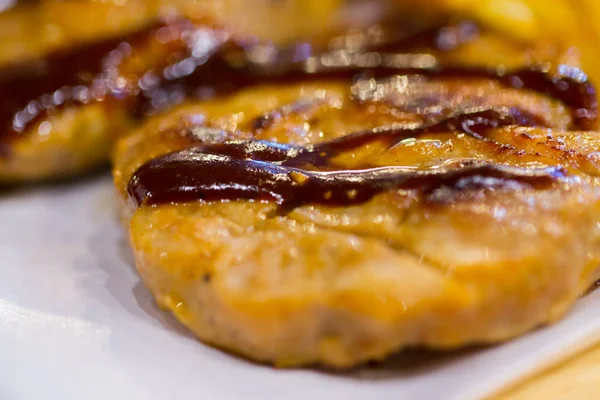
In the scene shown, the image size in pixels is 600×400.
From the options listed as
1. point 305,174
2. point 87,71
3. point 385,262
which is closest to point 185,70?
point 87,71

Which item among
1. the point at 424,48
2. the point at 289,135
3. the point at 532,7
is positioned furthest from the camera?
the point at 532,7

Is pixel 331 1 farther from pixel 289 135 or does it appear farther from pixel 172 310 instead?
pixel 172 310

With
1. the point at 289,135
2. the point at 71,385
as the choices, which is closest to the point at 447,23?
the point at 289,135

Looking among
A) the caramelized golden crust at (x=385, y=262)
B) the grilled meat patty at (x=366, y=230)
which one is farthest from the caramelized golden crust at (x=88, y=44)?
the caramelized golden crust at (x=385, y=262)

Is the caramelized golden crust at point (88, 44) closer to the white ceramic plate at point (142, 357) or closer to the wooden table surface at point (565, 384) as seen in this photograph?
the white ceramic plate at point (142, 357)

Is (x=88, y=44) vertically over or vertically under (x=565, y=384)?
over

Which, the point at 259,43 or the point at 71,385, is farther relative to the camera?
the point at 259,43

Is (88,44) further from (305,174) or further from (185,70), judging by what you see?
(305,174)
